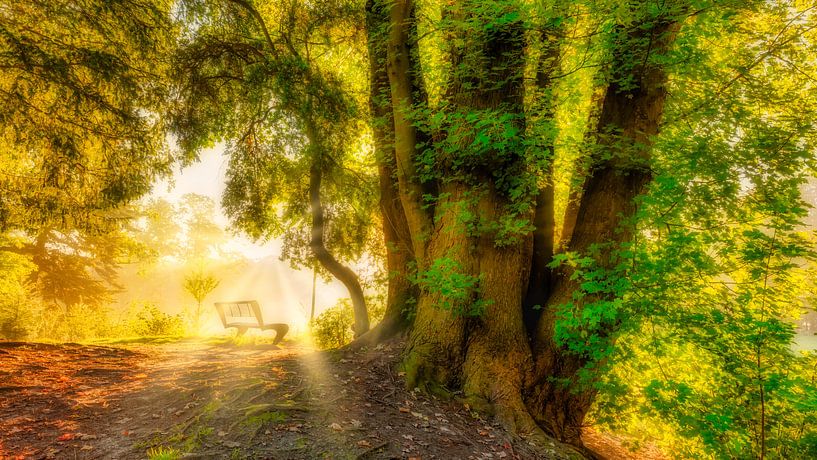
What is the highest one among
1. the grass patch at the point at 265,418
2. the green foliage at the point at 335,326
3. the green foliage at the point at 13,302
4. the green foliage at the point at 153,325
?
the green foliage at the point at 13,302

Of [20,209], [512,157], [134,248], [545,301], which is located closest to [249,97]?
[20,209]

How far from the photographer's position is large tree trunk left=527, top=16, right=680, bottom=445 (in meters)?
4.69

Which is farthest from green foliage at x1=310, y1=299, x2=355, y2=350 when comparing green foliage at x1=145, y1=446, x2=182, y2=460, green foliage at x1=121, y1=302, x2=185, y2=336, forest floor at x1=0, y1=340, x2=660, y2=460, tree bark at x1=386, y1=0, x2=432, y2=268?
green foliage at x1=145, y1=446, x2=182, y2=460

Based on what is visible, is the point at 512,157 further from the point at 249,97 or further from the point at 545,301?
the point at 249,97

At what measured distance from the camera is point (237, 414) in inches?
138

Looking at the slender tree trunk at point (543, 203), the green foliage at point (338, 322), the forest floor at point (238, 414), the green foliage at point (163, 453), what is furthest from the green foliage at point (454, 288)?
the green foliage at point (338, 322)

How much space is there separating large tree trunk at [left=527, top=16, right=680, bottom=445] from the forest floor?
81 cm

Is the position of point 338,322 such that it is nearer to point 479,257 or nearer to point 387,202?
point 387,202

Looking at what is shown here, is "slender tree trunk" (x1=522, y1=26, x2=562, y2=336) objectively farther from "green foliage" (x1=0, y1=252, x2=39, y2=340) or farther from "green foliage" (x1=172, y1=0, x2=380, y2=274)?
"green foliage" (x1=0, y1=252, x2=39, y2=340)

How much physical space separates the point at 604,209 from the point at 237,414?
4.86 m

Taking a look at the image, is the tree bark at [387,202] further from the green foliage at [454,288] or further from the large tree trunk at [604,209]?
the large tree trunk at [604,209]

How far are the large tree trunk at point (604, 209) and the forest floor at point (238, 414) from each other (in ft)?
2.64

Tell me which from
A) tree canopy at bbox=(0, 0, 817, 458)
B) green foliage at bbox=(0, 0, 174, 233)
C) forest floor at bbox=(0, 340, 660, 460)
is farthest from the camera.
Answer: green foliage at bbox=(0, 0, 174, 233)

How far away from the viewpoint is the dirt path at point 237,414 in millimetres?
3084
